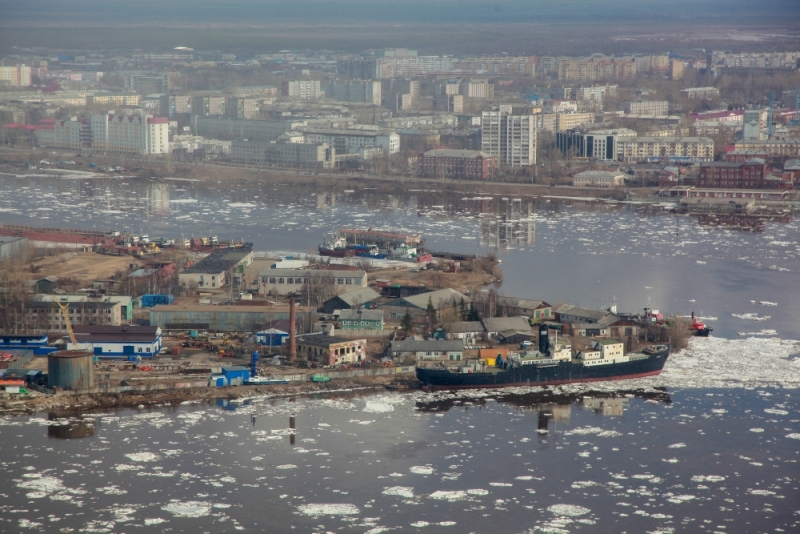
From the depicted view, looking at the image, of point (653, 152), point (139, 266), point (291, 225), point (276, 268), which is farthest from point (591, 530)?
point (653, 152)

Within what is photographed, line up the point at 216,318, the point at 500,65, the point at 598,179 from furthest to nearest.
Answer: the point at 500,65 → the point at 598,179 → the point at 216,318

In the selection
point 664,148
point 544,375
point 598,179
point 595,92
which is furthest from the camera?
point 595,92

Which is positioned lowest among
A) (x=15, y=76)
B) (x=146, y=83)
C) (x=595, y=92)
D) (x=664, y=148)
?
(x=664, y=148)

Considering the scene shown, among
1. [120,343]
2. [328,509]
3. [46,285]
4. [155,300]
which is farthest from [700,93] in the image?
[328,509]

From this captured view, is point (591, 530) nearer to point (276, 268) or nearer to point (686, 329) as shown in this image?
point (686, 329)

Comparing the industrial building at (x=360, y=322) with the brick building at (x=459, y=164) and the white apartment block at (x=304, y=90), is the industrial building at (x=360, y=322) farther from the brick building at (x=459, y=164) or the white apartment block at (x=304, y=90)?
the white apartment block at (x=304, y=90)

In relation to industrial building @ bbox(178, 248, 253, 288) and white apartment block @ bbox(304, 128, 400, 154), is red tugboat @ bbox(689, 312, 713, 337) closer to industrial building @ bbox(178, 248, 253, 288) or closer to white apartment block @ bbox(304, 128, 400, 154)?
industrial building @ bbox(178, 248, 253, 288)

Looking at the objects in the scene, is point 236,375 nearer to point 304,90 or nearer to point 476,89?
point 476,89

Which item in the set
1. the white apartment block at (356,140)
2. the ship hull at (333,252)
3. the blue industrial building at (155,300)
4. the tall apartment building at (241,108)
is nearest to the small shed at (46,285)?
the blue industrial building at (155,300)
